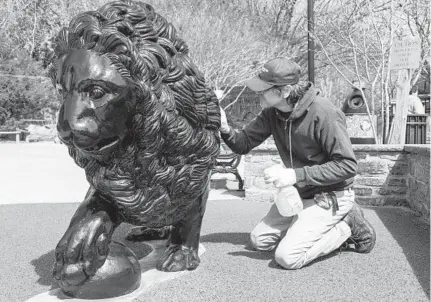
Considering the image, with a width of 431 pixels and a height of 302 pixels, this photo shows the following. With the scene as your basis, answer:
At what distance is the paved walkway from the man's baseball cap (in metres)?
1.24

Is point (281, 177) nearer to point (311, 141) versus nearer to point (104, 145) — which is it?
point (311, 141)

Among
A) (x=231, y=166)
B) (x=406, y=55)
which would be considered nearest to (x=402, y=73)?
(x=406, y=55)

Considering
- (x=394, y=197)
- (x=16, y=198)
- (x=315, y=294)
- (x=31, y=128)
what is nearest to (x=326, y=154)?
(x=315, y=294)

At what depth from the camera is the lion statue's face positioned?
7.27 ft

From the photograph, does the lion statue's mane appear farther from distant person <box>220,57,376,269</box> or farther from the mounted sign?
the mounted sign

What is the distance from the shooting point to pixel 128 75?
7.64 ft

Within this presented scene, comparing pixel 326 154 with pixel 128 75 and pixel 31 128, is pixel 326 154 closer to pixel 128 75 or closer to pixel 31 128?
pixel 128 75

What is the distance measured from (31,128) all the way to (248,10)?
11133 mm

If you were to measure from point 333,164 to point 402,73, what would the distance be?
19.4ft

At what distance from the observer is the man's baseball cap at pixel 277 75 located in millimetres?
3340

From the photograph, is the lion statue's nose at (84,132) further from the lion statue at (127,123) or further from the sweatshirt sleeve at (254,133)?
the sweatshirt sleeve at (254,133)

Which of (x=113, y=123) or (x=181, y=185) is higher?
(x=113, y=123)

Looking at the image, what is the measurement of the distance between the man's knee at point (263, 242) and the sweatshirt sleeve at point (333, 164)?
67 centimetres

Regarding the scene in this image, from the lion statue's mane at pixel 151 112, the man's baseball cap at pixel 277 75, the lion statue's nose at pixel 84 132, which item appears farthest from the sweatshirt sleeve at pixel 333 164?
the lion statue's nose at pixel 84 132
